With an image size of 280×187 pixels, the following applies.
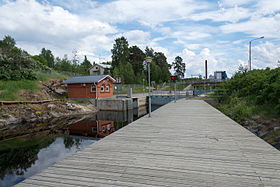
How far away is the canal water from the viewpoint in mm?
7508

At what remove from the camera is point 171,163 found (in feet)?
12.9

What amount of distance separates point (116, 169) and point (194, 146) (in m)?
2.42

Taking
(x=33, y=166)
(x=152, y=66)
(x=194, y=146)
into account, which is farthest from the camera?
(x=152, y=66)

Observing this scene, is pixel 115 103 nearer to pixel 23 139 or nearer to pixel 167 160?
pixel 23 139

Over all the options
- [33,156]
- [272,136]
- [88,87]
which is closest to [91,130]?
[33,156]

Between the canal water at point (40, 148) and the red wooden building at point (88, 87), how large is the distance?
9799 mm

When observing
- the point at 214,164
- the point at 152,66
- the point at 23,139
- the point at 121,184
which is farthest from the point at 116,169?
the point at 152,66

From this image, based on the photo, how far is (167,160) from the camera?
13.5 ft

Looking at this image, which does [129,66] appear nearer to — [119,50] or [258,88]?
[119,50]

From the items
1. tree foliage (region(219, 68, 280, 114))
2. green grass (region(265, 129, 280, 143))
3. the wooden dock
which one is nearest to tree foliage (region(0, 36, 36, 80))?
the wooden dock

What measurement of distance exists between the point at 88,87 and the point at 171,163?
74.4 ft

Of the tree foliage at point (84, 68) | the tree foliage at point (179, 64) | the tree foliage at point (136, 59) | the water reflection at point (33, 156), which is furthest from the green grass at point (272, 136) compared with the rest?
the tree foliage at point (179, 64)

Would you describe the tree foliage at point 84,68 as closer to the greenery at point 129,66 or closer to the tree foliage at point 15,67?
the greenery at point 129,66

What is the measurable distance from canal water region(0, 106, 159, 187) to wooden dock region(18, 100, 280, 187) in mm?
4296
